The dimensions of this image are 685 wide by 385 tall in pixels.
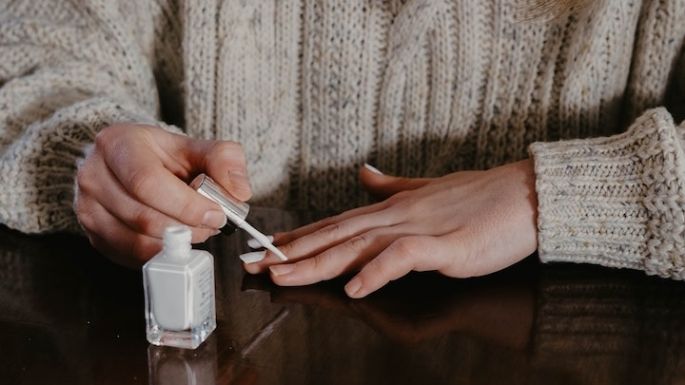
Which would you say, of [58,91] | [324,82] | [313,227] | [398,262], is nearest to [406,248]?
[398,262]

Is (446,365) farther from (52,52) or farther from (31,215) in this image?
(52,52)

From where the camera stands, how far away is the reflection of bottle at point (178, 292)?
1.73ft

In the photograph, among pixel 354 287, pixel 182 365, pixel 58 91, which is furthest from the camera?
pixel 58 91

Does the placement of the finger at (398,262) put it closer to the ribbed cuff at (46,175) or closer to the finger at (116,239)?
the finger at (116,239)

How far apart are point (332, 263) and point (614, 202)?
0.27 m

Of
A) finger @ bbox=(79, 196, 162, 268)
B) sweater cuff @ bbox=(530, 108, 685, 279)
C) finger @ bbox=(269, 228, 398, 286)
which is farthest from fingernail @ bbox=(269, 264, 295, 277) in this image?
sweater cuff @ bbox=(530, 108, 685, 279)

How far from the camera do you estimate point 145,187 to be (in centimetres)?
61

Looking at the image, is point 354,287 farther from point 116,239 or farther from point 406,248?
point 116,239

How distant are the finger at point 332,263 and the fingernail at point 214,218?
80 millimetres

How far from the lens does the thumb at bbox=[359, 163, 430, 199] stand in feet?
2.61

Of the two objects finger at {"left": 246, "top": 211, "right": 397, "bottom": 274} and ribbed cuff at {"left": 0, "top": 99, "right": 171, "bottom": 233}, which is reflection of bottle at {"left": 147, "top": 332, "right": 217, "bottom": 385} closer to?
finger at {"left": 246, "top": 211, "right": 397, "bottom": 274}

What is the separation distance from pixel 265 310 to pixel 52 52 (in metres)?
0.48

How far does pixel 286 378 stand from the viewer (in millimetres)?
507

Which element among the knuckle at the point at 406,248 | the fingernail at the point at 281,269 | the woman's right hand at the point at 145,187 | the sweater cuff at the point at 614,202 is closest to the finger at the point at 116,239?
the woman's right hand at the point at 145,187
